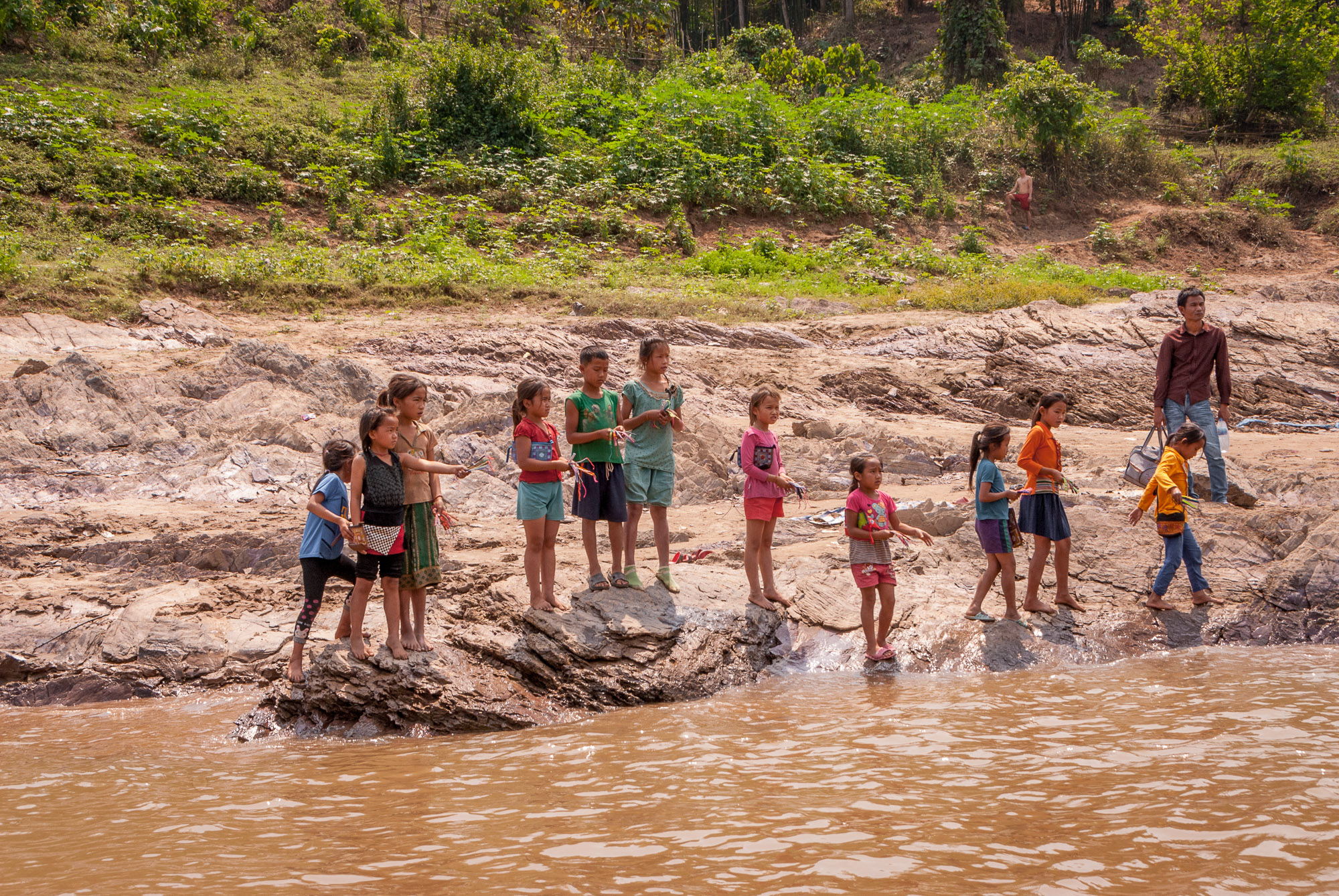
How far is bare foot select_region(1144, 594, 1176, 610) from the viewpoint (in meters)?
6.28

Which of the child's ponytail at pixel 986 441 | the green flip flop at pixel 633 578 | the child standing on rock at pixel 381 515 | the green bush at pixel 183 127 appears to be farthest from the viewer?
the green bush at pixel 183 127

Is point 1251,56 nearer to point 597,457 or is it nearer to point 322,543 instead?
point 597,457

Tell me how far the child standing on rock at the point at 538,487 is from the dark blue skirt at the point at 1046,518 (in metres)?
3.13

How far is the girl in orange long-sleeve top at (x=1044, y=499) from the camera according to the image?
6.20m

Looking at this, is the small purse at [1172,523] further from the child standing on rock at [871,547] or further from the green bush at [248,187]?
the green bush at [248,187]

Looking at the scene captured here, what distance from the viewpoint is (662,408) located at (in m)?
5.91

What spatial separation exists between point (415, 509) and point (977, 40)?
2840 centimetres

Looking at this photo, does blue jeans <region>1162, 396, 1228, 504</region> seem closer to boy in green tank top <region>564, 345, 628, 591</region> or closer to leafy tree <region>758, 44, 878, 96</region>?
boy in green tank top <region>564, 345, 628, 591</region>

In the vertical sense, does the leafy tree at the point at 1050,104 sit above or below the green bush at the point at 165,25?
below

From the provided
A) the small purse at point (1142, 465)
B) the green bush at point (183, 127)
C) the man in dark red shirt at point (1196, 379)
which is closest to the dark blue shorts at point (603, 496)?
the small purse at point (1142, 465)

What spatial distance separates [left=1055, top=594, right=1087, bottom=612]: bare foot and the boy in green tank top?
9.69ft

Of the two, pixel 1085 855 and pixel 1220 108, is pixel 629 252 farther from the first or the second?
pixel 1220 108

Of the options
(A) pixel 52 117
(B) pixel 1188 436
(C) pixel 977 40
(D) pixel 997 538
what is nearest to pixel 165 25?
(A) pixel 52 117

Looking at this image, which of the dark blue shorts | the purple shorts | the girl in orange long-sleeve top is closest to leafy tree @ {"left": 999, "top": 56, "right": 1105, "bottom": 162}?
the girl in orange long-sleeve top
